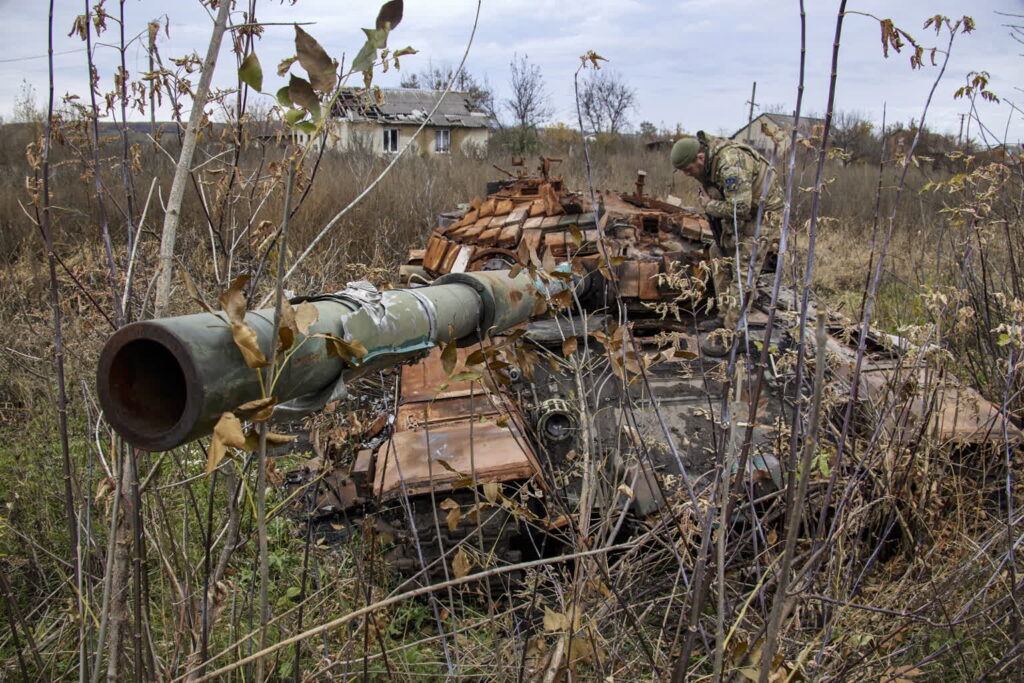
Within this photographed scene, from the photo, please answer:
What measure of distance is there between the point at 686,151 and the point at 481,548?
19.5 ft

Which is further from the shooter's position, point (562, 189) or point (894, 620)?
point (562, 189)

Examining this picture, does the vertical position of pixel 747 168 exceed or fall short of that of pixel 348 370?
it exceeds it

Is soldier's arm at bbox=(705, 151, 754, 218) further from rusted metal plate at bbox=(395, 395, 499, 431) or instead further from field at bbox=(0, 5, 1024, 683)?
rusted metal plate at bbox=(395, 395, 499, 431)

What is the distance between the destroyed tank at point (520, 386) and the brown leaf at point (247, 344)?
7 centimetres

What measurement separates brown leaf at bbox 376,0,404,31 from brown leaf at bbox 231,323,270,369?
0.54 metres

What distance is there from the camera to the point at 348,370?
1.57 m

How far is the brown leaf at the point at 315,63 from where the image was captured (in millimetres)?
1206

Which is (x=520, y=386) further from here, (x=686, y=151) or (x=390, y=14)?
(x=686, y=151)

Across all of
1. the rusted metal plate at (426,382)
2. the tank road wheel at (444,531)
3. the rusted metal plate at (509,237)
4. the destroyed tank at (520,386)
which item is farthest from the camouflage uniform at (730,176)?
the tank road wheel at (444,531)

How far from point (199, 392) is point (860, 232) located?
1633cm

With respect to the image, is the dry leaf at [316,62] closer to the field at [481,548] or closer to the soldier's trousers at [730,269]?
the field at [481,548]

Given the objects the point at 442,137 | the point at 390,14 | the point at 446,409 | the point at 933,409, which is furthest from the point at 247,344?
the point at 442,137

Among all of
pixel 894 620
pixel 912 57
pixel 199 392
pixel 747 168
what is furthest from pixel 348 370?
pixel 747 168

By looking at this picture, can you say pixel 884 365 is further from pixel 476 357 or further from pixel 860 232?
pixel 860 232
